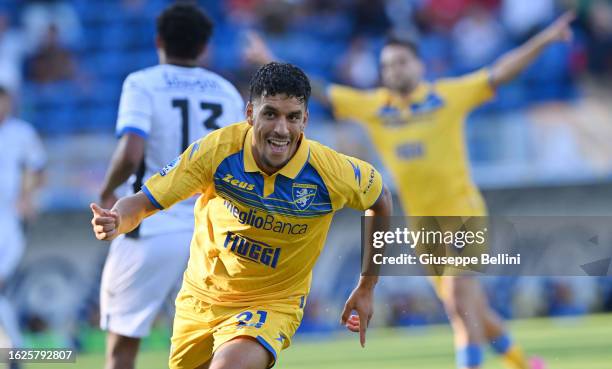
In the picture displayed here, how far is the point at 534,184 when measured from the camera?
51.1 feet

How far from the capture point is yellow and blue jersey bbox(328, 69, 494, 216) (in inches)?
329

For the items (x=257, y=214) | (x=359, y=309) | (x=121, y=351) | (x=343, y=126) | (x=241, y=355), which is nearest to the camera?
(x=241, y=355)

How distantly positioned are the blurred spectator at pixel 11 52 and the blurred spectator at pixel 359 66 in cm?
528

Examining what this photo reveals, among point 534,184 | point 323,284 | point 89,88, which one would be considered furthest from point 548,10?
point 89,88

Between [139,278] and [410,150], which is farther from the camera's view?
[410,150]

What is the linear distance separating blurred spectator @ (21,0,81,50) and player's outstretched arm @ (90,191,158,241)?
45.1ft

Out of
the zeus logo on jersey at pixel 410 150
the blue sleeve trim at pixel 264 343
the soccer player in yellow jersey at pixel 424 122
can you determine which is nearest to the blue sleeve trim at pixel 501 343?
the soccer player in yellow jersey at pixel 424 122

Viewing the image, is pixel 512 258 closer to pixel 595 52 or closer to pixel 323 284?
pixel 323 284

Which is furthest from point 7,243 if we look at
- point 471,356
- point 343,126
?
point 343,126

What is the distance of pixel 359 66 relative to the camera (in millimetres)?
16734

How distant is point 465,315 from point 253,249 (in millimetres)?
3229

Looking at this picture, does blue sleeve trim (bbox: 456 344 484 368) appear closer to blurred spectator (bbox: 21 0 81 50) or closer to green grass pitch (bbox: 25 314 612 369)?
green grass pitch (bbox: 25 314 612 369)

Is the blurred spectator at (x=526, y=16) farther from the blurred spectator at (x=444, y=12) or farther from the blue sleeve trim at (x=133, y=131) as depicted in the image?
the blue sleeve trim at (x=133, y=131)

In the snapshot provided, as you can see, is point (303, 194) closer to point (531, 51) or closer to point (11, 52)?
point (531, 51)
